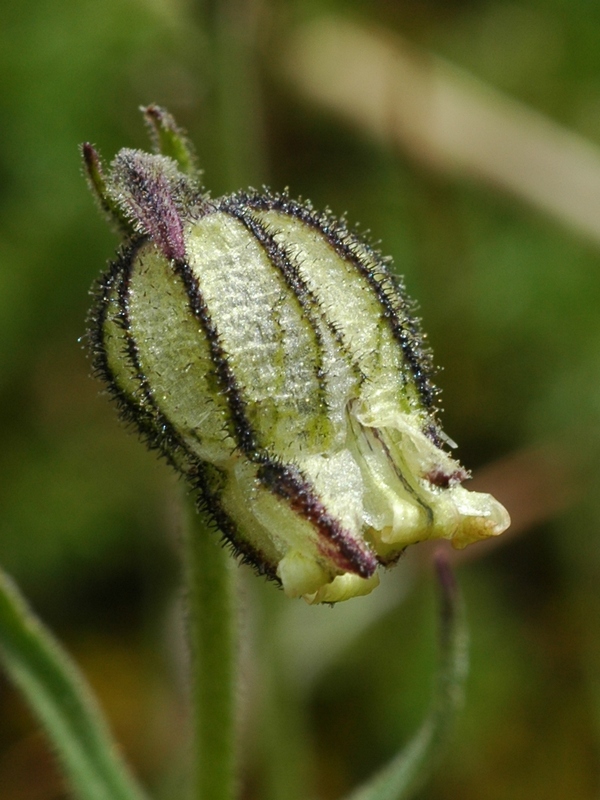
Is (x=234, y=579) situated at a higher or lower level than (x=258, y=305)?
lower

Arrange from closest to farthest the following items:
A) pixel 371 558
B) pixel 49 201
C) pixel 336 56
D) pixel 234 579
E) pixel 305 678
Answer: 1. pixel 371 558
2. pixel 234 579
3. pixel 305 678
4. pixel 49 201
5. pixel 336 56

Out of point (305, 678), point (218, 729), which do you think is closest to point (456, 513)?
point (218, 729)

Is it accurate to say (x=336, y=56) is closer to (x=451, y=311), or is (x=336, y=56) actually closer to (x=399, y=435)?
(x=451, y=311)

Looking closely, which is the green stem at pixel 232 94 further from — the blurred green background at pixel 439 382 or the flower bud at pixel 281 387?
the flower bud at pixel 281 387

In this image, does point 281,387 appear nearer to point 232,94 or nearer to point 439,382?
point 232,94

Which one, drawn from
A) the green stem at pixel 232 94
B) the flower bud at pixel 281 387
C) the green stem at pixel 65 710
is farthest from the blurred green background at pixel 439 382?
the flower bud at pixel 281 387

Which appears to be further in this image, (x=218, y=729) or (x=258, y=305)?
(x=218, y=729)

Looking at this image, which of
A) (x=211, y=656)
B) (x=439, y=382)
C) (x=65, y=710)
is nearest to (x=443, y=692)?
(x=211, y=656)
